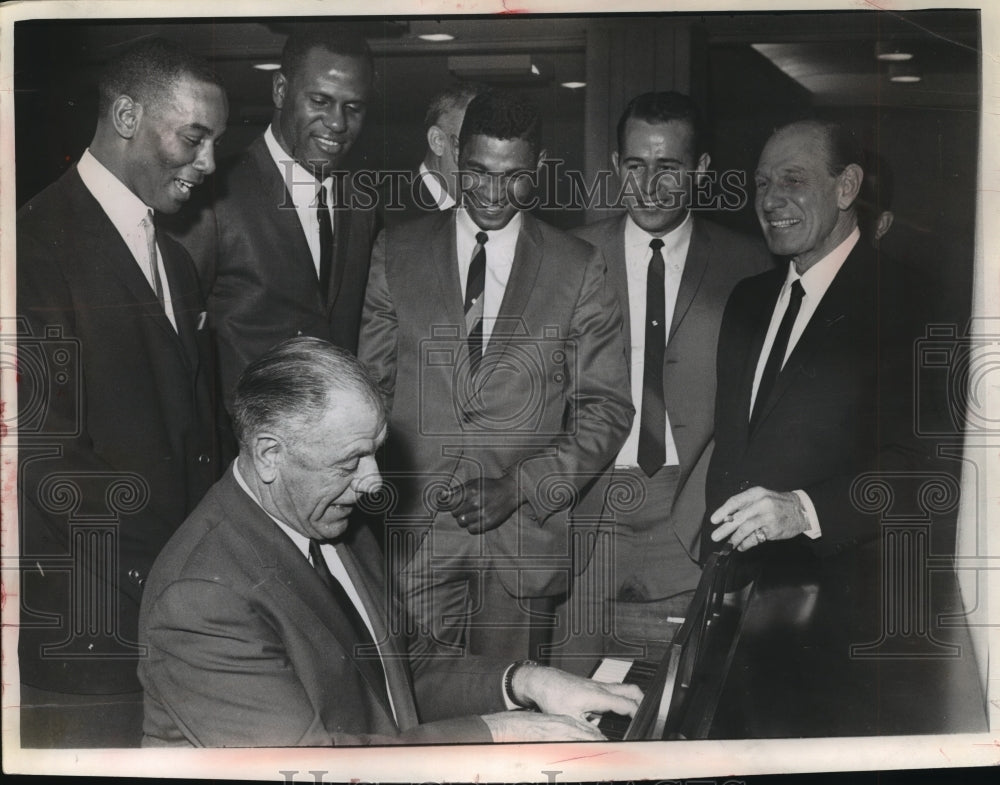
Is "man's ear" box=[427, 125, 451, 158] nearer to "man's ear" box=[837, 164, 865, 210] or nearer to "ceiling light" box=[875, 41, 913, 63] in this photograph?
"man's ear" box=[837, 164, 865, 210]

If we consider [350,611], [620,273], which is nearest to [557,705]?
[350,611]

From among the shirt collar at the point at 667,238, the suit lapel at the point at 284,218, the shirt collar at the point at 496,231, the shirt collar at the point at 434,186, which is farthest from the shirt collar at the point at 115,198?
the shirt collar at the point at 667,238

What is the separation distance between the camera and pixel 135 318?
3.76 meters

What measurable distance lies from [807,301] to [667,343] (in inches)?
20.4

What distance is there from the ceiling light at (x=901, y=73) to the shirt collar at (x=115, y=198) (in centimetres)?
261

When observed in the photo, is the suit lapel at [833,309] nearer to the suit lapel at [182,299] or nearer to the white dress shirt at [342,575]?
the white dress shirt at [342,575]

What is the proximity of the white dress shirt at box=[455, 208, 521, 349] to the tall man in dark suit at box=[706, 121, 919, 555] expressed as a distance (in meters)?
0.79

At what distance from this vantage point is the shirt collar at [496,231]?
3809 millimetres

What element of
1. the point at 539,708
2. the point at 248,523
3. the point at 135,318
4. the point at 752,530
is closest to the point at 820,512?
the point at 752,530

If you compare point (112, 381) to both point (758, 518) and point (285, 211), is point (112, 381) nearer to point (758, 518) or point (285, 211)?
point (285, 211)

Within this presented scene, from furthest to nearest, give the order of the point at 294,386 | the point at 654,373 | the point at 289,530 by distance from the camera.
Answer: the point at 654,373 < the point at 294,386 < the point at 289,530

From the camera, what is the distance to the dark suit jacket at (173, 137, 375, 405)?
376cm

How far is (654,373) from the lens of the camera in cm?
382

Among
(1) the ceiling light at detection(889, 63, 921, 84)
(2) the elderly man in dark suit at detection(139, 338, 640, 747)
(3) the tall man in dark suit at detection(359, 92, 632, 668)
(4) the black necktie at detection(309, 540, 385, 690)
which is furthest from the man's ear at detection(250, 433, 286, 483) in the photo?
(1) the ceiling light at detection(889, 63, 921, 84)
